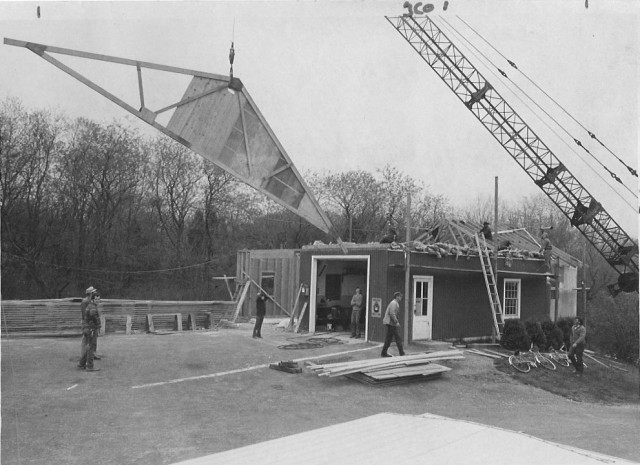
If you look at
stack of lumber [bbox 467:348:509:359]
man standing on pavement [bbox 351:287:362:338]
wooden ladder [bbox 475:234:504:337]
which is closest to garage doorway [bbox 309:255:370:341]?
man standing on pavement [bbox 351:287:362:338]

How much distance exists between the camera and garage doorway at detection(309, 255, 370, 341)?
59.1 ft

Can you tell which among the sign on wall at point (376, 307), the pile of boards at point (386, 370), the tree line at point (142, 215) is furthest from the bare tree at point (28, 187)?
the pile of boards at point (386, 370)

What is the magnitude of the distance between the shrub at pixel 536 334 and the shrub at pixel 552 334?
1.15 feet

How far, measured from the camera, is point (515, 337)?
16250mm

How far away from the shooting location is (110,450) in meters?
7.41

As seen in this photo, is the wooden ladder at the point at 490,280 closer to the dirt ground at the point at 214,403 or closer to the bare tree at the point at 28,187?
the dirt ground at the point at 214,403

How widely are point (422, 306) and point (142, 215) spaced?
25.6 m

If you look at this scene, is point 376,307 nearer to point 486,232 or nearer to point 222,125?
point 486,232

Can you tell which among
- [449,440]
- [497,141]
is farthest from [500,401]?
[497,141]

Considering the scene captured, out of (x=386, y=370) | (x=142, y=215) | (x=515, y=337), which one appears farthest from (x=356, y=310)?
(x=142, y=215)

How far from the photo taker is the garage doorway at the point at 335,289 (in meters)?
18.0

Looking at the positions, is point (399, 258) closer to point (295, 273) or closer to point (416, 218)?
point (295, 273)

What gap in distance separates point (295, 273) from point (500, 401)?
569 inches

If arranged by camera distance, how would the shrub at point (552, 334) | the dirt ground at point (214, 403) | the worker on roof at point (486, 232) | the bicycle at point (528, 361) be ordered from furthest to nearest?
the worker on roof at point (486, 232), the shrub at point (552, 334), the bicycle at point (528, 361), the dirt ground at point (214, 403)
